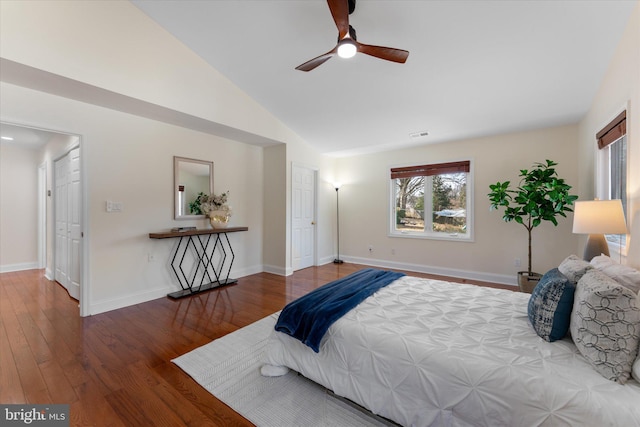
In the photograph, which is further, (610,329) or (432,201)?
(432,201)

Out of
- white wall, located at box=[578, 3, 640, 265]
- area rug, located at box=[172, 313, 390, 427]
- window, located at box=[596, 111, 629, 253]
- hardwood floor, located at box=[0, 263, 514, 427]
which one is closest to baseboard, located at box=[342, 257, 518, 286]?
window, located at box=[596, 111, 629, 253]

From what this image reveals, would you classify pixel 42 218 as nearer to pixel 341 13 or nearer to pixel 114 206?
pixel 114 206

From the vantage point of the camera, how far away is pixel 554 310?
58.4 inches

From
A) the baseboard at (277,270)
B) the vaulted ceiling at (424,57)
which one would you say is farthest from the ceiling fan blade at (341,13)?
the baseboard at (277,270)

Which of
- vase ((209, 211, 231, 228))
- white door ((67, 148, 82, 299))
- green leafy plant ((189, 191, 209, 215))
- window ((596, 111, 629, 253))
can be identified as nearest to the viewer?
window ((596, 111, 629, 253))

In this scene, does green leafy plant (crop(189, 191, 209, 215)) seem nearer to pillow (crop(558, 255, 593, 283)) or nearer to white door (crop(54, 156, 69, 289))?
white door (crop(54, 156, 69, 289))

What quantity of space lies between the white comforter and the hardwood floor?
0.69m

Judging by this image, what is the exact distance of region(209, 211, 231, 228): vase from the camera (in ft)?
14.1

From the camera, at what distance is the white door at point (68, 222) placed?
355cm

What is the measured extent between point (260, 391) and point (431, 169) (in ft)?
15.0

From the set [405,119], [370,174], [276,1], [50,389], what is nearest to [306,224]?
[370,174]

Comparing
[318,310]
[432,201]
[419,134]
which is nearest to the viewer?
[318,310]

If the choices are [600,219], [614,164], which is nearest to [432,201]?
[614,164]

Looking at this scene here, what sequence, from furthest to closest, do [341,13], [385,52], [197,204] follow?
1. [197,204]
2. [385,52]
3. [341,13]
